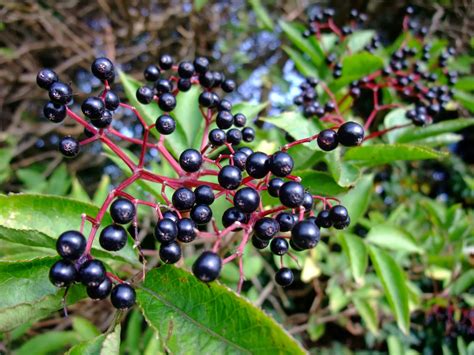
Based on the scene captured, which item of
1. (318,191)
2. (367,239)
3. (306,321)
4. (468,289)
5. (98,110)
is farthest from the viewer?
(306,321)

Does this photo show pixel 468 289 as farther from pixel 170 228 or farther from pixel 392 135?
pixel 170 228

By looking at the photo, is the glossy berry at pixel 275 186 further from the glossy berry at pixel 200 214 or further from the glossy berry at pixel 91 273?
the glossy berry at pixel 91 273

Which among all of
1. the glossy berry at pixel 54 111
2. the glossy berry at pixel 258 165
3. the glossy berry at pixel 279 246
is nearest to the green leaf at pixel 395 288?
the glossy berry at pixel 279 246

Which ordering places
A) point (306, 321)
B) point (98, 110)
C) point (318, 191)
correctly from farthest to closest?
1. point (306, 321)
2. point (318, 191)
3. point (98, 110)

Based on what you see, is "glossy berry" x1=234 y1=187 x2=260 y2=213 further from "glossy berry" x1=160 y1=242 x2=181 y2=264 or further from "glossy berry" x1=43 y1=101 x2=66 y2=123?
"glossy berry" x1=43 y1=101 x2=66 y2=123

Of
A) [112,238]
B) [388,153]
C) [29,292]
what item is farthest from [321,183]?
[29,292]

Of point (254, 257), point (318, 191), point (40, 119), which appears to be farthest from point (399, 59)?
point (40, 119)
